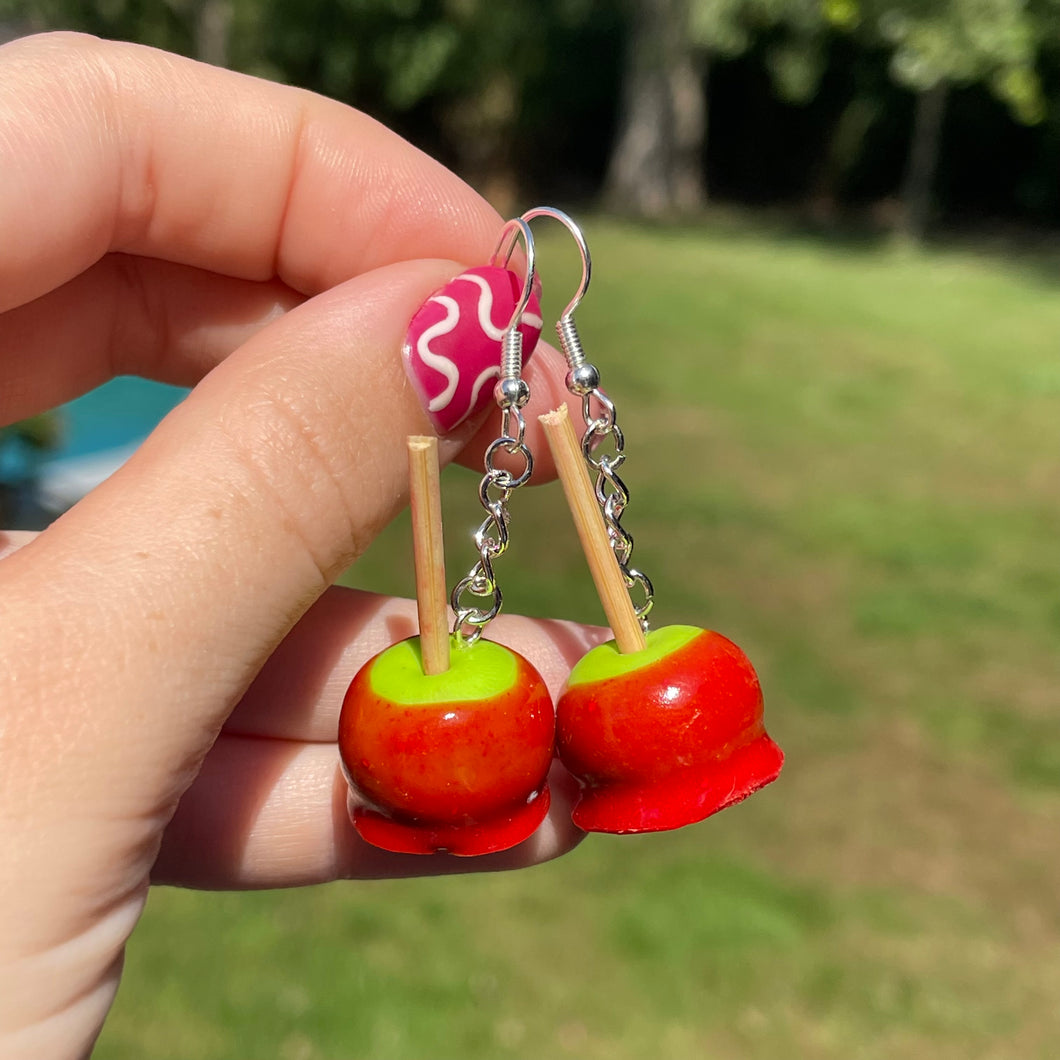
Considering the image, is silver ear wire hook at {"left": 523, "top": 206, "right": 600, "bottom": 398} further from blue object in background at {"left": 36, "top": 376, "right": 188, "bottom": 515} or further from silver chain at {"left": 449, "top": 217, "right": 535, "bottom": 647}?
blue object in background at {"left": 36, "top": 376, "right": 188, "bottom": 515}

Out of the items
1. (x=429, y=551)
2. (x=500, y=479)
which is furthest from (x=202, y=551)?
(x=500, y=479)

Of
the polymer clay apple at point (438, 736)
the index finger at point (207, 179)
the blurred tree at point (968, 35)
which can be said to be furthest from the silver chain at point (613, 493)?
the blurred tree at point (968, 35)

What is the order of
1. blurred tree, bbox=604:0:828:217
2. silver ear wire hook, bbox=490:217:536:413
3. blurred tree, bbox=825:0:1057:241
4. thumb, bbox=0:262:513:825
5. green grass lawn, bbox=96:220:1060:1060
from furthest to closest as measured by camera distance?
blurred tree, bbox=604:0:828:217, blurred tree, bbox=825:0:1057:241, green grass lawn, bbox=96:220:1060:1060, silver ear wire hook, bbox=490:217:536:413, thumb, bbox=0:262:513:825

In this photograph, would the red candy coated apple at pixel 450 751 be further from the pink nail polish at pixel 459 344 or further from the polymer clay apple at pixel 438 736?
the pink nail polish at pixel 459 344

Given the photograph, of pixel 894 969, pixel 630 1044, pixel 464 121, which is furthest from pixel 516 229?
pixel 464 121

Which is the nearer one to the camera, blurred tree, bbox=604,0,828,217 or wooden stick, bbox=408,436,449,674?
wooden stick, bbox=408,436,449,674

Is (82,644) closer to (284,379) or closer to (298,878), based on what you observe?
(284,379)

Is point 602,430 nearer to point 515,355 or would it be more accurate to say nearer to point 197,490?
point 515,355

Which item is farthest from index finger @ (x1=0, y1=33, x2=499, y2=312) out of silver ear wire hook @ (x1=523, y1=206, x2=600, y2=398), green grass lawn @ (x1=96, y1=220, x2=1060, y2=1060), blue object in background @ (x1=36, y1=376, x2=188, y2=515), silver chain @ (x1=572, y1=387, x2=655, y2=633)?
blue object in background @ (x1=36, y1=376, x2=188, y2=515)
